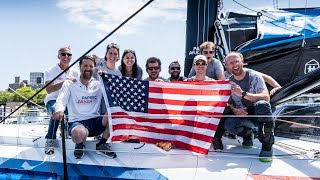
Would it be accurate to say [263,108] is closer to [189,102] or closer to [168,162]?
[189,102]

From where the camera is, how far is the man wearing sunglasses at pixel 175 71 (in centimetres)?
460

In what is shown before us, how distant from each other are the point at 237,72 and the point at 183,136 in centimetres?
89

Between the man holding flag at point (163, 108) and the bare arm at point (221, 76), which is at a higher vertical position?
the bare arm at point (221, 76)

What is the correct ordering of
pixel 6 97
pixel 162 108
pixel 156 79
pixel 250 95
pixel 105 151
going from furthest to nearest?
1. pixel 6 97
2. pixel 156 79
3. pixel 162 108
4. pixel 105 151
5. pixel 250 95

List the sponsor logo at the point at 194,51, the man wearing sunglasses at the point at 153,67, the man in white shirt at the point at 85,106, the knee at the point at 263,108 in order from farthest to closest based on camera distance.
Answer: the sponsor logo at the point at 194,51, the man wearing sunglasses at the point at 153,67, the man in white shirt at the point at 85,106, the knee at the point at 263,108

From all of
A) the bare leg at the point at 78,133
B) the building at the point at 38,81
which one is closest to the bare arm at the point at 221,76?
the bare leg at the point at 78,133

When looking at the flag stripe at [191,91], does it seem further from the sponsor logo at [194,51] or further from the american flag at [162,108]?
the sponsor logo at [194,51]

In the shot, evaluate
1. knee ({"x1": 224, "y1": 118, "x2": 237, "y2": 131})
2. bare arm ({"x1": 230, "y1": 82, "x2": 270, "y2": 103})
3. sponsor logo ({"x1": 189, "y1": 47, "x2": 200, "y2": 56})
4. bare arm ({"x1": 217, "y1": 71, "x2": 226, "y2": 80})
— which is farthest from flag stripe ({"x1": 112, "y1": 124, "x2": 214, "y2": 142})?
sponsor logo ({"x1": 189, "y1": 47, "x2": 200, "y2": 56})

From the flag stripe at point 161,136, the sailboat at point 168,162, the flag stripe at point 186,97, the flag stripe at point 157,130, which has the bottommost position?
the sailboat at point 168,162

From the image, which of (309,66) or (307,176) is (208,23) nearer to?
(309,66)

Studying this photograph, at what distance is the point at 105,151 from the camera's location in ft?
12.9

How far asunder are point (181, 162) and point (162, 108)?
602mm

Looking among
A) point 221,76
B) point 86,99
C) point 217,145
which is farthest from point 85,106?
point 221,76

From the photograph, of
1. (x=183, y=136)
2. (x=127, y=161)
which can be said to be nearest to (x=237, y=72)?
(x=183, y=136)
